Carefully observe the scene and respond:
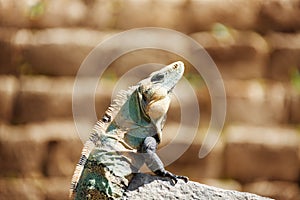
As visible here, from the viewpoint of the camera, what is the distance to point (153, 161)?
3346 mm

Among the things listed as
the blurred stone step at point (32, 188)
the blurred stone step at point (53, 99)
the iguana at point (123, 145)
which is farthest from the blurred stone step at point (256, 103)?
the iguana at point (123, 145)

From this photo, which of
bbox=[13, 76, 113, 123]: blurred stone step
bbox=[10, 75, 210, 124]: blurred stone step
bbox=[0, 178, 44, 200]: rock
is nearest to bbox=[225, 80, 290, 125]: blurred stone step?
bbox=[10, 75, 210, 124]: blurred stone step

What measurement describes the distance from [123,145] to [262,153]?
3112 millimetres

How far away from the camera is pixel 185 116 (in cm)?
636

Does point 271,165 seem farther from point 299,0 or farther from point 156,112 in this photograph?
point 156,112

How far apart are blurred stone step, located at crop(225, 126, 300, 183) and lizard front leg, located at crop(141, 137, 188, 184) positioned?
303 cm

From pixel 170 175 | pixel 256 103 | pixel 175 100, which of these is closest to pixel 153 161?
pixel 170 175

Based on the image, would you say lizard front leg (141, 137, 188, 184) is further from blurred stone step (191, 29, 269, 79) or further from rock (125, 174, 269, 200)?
blurred stone step (191, 29, 269, 79)

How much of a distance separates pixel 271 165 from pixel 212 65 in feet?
3.01

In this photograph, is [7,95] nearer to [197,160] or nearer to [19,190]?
[19,190]

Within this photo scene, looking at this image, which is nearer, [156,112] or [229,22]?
[156,112]

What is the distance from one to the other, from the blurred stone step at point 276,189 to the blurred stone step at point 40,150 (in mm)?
1408

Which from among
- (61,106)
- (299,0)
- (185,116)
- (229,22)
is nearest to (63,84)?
(61,106)

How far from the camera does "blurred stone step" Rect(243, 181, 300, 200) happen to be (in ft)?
20.4
